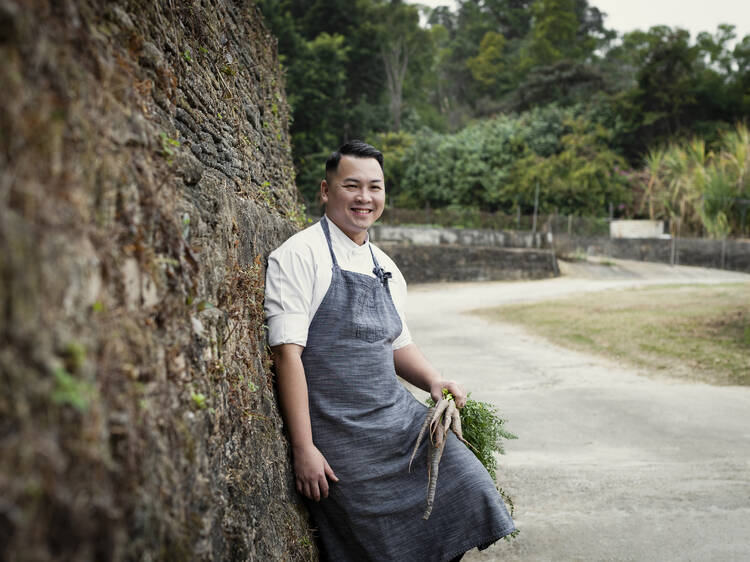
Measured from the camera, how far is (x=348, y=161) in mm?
2586

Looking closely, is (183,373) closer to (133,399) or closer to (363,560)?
(133,399)

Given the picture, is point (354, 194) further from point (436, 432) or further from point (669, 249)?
point (669, 249)

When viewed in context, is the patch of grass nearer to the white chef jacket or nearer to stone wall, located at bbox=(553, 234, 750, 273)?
the white chef jacket

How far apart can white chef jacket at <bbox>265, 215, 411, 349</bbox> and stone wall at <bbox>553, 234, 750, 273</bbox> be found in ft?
67.4

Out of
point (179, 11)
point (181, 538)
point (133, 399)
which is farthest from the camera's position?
point (179, 11)

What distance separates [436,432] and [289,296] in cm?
77

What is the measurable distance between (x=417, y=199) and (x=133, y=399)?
Result: 2639cm

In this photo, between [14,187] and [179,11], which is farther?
[179,11]

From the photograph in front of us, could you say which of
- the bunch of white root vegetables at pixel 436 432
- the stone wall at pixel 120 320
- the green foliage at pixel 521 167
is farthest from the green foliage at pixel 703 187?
the stone wall at pixel 120 320

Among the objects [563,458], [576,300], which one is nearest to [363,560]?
[563,458]

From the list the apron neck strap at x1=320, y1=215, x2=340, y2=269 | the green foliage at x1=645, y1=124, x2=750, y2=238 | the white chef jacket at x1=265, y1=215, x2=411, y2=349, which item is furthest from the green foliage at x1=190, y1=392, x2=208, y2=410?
the green foliage at x1=645, y1=124, x2=750, y2=238

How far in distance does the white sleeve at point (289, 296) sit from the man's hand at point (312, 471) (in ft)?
1.29

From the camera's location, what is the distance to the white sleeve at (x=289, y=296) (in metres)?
2.21

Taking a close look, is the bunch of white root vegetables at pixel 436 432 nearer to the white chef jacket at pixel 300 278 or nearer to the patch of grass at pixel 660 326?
the white chef jacket at pixel 300 278
